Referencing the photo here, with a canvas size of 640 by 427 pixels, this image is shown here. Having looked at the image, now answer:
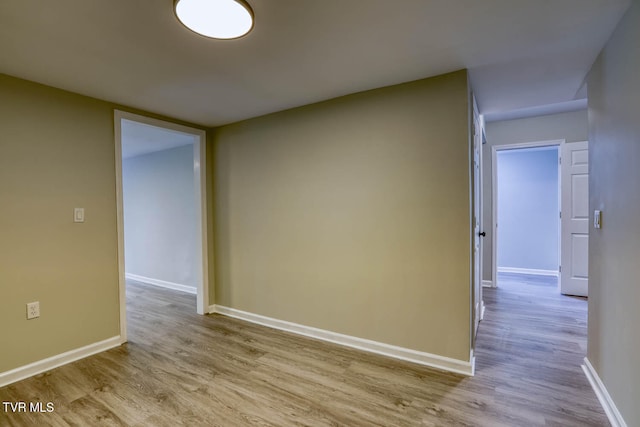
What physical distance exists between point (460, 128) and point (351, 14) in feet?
3.81

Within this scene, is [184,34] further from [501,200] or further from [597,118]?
[501,200]

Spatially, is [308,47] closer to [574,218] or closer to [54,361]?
[54,361]

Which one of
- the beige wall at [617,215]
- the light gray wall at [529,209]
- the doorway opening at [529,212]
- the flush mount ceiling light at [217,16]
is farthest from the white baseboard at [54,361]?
the light gray wall at [529,209]

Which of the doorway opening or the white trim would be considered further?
the doorway opening

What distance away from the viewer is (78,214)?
2.59 metres

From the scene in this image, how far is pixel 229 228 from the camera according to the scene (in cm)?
362

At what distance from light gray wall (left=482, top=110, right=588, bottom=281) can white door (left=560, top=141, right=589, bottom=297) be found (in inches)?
7.9

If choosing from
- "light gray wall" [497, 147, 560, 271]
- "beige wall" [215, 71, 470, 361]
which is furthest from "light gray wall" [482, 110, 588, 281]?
"beige wall" [215, 71, 470, 361]

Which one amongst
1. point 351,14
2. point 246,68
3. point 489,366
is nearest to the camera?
point 351,14

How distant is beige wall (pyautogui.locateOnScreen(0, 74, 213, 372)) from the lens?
223 centimetres

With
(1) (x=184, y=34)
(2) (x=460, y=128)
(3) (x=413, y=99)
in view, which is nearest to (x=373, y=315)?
(2) (x=460, y=128)

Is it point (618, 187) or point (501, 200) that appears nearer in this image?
point (618, 187)

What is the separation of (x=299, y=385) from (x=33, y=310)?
6.96ft

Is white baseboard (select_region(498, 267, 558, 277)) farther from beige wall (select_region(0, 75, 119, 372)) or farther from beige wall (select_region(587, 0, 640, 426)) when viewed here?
beige wall (select_region(0, 75, 119, 372))
